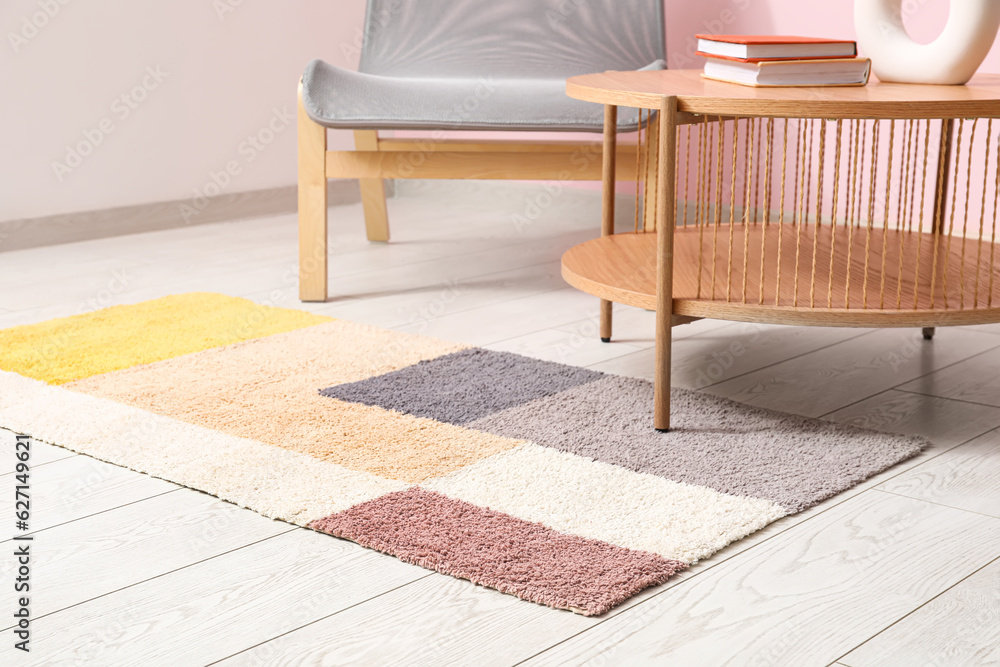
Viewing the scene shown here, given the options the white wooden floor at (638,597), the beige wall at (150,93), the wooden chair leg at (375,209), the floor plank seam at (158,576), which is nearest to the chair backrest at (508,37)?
the wooden chair leg at (375,209)

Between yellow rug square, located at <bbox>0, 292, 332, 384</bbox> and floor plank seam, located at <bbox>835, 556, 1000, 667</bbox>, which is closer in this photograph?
floor plank seam, located at <bbox>835, 556, 1000, 667</bbox>

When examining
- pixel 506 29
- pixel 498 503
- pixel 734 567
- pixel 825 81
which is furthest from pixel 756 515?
pixel 506 29

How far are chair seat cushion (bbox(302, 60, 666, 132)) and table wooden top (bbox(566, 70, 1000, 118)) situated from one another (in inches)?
15.4

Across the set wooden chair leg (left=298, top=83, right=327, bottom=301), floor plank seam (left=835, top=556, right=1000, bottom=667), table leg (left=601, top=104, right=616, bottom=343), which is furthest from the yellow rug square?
floor plank seam (left=835, top=556, right=1000, bottom=667)

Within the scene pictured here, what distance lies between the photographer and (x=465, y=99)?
2.00 m

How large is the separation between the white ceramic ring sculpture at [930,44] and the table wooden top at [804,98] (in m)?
0.03

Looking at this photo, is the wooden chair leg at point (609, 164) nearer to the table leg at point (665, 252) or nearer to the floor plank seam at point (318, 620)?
the table leg at point (665, 252)

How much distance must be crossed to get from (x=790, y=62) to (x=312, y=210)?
3.32 feet

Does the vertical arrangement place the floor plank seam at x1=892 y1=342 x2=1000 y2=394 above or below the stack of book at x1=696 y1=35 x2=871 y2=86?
below

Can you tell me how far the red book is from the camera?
149 centimetres

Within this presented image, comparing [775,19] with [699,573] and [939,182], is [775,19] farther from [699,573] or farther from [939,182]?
[699,573]

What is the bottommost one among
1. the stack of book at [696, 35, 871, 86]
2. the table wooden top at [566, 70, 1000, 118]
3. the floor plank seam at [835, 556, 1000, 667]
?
the floor plank seam at [835, 556, 1000, 667]

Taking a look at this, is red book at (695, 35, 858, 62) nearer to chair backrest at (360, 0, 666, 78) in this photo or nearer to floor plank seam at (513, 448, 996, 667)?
floor plank seam at (513, 448, 996, 667)

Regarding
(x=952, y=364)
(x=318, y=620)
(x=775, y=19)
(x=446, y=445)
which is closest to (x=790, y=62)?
(x=952, y=364)
